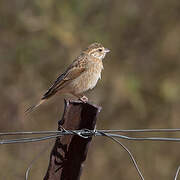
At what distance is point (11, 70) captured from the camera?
10.2m

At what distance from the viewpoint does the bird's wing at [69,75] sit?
703cm

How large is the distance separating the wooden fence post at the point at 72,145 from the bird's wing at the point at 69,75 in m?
2.62

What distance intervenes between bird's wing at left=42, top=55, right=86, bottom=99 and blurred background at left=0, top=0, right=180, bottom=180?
8.42ft

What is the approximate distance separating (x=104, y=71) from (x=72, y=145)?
20.6 feet

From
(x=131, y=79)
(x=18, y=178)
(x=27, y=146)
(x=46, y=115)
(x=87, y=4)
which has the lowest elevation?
(x=18, y=178)

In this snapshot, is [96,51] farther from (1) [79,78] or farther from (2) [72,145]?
(2) [72,145]

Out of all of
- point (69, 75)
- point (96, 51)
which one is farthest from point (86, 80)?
point (96, 51)

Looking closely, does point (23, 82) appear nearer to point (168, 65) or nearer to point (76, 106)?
point (168, 65)

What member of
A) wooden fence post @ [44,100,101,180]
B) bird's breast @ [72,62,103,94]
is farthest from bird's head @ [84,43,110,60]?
wooden fence post @ [44,100,101,180]

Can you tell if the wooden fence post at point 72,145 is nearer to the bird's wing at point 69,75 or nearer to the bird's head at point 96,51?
the bird's wing at point 69,75

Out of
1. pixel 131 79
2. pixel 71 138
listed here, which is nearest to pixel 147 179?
pixel 131 79

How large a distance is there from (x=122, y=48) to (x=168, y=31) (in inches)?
35.4

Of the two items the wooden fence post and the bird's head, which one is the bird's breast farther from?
the wooden fence post

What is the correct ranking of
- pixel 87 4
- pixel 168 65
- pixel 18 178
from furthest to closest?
pixel 168 65
pixel 87 4
pixel 18 178
